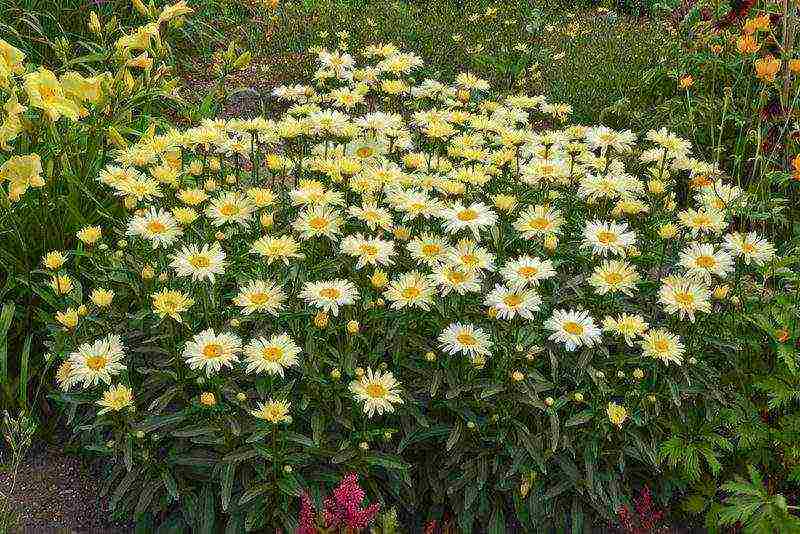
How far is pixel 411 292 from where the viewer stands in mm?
2430

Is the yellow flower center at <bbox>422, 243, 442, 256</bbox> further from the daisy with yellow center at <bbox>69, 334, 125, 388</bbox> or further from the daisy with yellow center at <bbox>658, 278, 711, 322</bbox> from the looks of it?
the daisy with yellow center at <bbox>69, 334, 125, 388</bbox>

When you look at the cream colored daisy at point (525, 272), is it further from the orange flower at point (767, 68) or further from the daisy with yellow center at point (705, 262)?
the orange flower at point (767, 68)

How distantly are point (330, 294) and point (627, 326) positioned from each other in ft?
2.79

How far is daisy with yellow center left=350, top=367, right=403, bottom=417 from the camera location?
2324 mm

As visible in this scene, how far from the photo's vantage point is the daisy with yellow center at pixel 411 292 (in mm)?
2408

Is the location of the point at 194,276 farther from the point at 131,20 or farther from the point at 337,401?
the point at 131,20

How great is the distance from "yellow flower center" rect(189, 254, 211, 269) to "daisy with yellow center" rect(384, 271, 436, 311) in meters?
0.53

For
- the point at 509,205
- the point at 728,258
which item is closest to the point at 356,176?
the point at 509,205

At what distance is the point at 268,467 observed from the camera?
2.45 meters

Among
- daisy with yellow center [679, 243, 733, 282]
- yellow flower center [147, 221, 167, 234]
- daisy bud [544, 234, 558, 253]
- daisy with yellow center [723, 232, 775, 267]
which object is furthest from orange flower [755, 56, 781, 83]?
yellow flower center [147, 221, 167, 234]

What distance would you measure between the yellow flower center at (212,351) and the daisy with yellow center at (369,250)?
45 cm

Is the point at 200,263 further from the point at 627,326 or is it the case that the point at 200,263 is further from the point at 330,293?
the point at 627,326

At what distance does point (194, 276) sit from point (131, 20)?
3256 mm

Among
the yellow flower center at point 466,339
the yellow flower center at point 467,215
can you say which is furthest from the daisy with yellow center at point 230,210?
the yellow flower center at point 466,339
